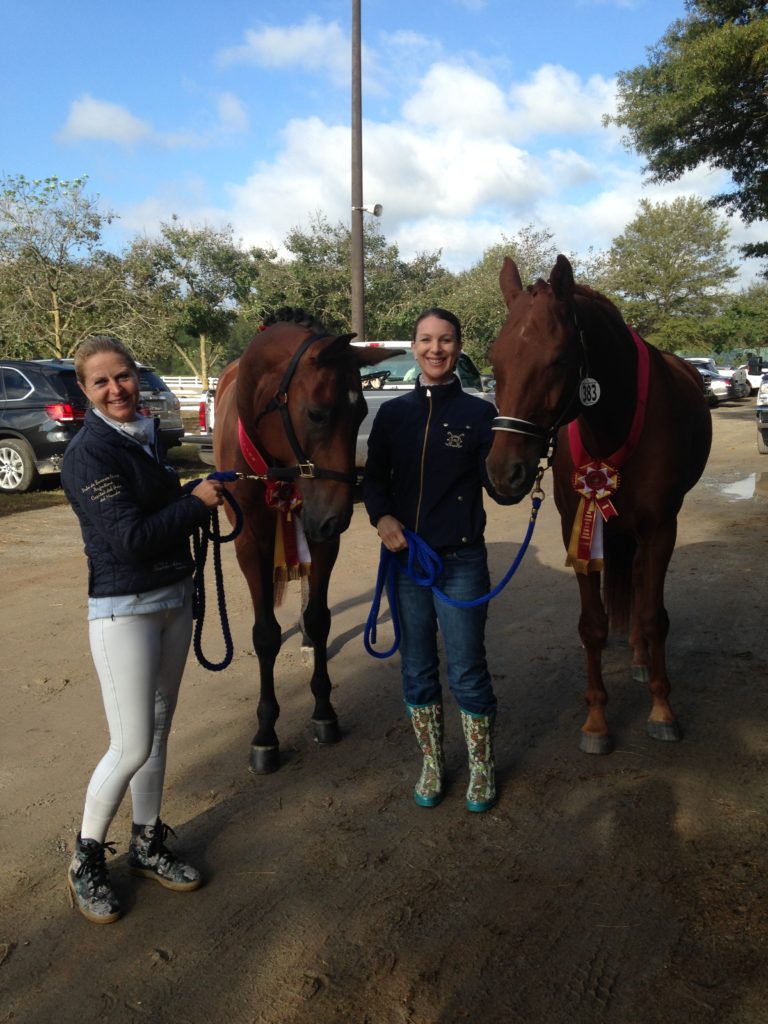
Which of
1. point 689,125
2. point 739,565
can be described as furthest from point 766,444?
point 689,125

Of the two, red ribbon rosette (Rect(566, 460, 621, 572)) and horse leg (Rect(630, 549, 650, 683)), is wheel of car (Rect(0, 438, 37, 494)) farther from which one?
red ribbon rosette (Rect(566, 460, 621, 572))

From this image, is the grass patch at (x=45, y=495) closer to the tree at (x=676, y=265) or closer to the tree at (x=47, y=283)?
the tree at (x=47, y=283)

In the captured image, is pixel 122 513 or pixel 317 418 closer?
pixel 122 513

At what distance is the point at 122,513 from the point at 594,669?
7.78ft

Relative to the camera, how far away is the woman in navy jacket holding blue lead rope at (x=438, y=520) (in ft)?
9.68

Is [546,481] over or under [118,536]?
under

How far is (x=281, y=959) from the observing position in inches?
88.7

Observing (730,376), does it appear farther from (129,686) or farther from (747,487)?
(129,686)

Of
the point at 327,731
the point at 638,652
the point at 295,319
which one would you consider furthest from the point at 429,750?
the point at 295,319

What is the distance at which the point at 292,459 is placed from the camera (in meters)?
3.05

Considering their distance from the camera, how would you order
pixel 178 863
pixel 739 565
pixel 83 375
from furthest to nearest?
pixel 739 565 → pixel 178 863 → pixel 83 375

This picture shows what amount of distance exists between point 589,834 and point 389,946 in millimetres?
952

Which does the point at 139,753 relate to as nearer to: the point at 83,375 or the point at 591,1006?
the point at 83,375

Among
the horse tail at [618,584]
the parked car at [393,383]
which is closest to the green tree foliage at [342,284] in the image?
the parked car at [393,383]
